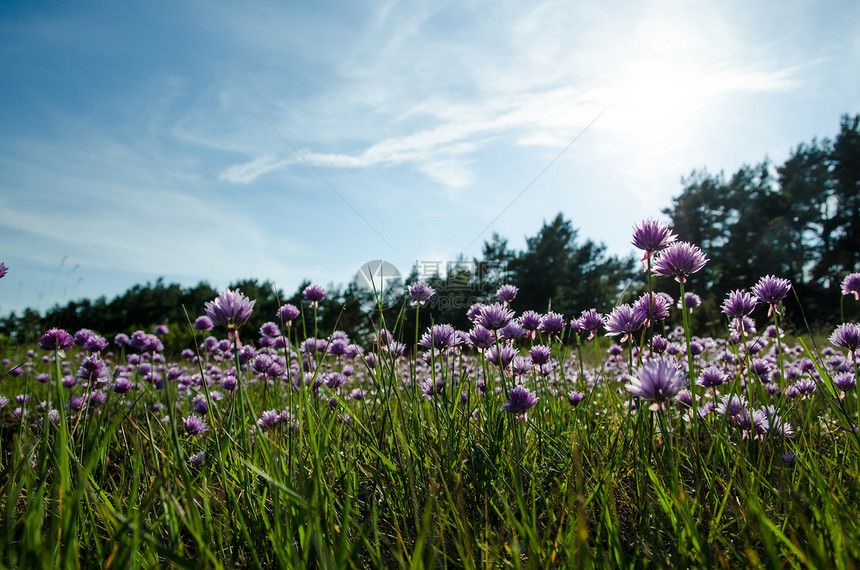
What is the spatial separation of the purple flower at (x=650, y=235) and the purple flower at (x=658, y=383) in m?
0.58

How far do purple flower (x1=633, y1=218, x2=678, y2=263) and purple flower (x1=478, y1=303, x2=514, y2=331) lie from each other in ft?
2.32

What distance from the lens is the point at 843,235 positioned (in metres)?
29.8

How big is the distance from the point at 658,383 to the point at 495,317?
99cm

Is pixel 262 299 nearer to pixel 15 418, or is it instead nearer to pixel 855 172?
pixel 15 418

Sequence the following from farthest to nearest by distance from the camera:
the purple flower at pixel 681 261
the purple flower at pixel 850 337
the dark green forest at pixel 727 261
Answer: the dark green forest at pixel 727 261, the purple flower at pixel 850 337, the purple flower at pixel 681 261

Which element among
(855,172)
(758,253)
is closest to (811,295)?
(758,253)

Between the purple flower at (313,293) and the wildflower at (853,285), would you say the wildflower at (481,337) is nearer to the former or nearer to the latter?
the purple flower at (313,293)

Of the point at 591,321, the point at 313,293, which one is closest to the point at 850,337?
the point at 591,321

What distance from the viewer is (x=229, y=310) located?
4.78 ft

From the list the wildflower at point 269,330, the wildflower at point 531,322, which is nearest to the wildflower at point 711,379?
the wildflower at point 531,322

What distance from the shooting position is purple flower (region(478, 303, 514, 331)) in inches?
84.5

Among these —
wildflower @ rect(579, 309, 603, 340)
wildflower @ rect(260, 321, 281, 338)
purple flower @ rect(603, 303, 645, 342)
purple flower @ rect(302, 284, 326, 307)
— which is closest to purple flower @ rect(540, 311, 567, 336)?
wildflower @ rect(579, 309, 603, 340)

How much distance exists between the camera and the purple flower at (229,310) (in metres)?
1.45

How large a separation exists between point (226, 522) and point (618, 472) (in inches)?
56.5
